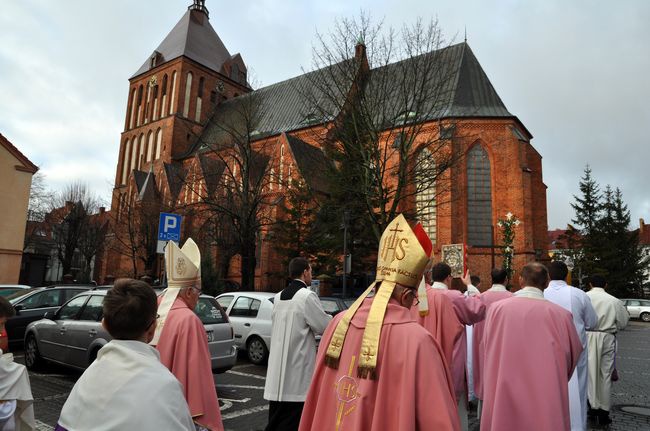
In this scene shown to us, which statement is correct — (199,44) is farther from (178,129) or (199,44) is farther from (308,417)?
(308,417)

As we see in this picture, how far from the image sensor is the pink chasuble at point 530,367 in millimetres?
3672

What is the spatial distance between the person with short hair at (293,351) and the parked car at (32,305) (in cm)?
791

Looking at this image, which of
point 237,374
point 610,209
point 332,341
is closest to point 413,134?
point 237,374

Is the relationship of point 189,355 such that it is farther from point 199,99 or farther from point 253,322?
point 199,99

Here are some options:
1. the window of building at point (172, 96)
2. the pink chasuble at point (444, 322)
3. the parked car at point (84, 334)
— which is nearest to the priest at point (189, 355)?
the pink chasuble at point (444, 322)

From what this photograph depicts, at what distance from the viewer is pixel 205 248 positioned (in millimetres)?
30094

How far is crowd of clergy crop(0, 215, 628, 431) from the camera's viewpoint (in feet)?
5.52

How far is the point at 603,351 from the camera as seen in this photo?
6.42 metres

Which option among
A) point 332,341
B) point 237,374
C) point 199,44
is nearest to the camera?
point 332,341

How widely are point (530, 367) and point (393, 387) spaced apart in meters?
2.40

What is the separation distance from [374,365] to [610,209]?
160ft

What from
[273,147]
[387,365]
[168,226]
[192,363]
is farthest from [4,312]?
[273,147]

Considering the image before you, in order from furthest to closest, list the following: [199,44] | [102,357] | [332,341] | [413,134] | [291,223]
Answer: [199,44]
[291,223]
[413,134]
[332,341]
[102,357]

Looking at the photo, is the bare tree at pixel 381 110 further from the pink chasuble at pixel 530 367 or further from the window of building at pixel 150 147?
the window of building at pixel 150 147
